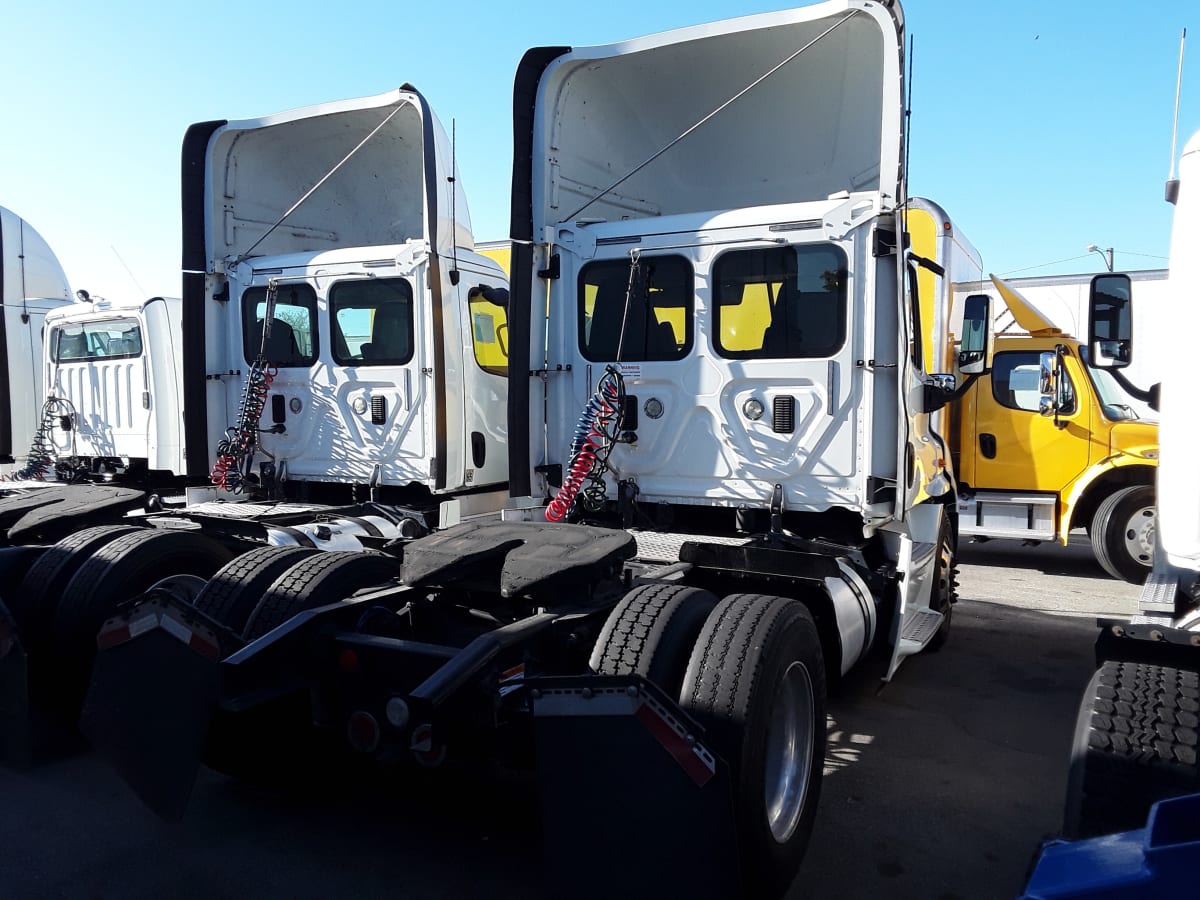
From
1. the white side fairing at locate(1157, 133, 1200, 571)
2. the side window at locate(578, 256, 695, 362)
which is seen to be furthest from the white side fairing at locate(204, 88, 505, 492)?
the white side fairing at locate(1157, 133, 1200, 571)

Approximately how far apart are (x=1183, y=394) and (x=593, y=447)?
2744mm

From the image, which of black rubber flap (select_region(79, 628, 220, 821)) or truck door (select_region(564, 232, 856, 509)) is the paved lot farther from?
truck door (select_region(564, 232, 856, 509))

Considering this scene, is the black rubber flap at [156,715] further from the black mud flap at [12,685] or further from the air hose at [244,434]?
the air hose at [244,434]

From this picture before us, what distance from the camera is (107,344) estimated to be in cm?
915

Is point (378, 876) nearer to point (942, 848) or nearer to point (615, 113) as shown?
point (942, 848)

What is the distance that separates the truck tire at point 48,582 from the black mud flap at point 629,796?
3.09 m

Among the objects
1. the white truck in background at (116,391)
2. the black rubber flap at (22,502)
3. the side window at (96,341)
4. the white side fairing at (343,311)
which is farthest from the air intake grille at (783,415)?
the side window at (96,341)

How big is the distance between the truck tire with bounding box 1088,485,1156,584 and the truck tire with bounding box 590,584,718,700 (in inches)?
307

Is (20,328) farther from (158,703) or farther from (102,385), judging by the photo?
(158,703)

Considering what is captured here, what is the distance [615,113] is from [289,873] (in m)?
4.67

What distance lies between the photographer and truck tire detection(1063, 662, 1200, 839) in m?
2.46

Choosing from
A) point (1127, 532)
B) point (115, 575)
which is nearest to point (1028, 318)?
point (1127, 532)

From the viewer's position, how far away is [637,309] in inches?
201

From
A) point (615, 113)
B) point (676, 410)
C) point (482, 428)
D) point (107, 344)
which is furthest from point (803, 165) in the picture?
point (107, 344)
